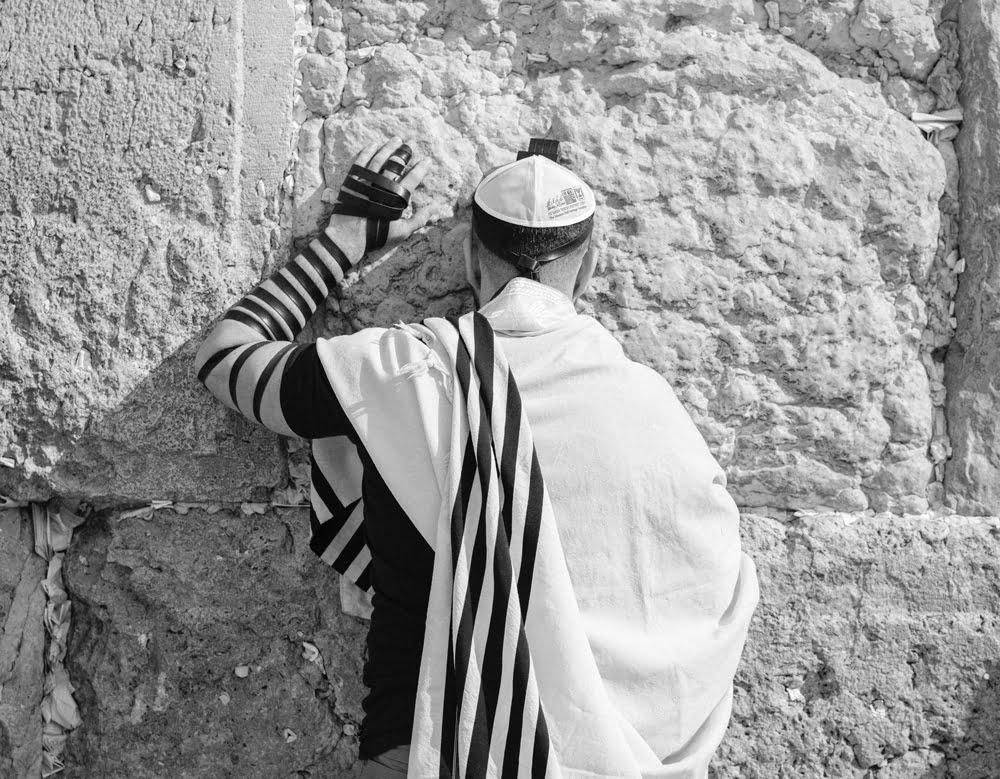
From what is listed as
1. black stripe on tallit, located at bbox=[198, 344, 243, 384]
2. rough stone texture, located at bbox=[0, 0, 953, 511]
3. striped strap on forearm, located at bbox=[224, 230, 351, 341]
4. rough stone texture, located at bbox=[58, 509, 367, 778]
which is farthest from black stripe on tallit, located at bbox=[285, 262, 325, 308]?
rough stone texture, located at bbox=[58, 509, 367, 778]

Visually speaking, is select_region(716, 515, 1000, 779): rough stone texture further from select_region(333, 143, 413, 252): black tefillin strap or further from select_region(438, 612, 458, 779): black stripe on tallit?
select_region(333, 143, 413, 252): black tefillin strap

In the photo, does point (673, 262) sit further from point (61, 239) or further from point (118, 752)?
point (118, 752)

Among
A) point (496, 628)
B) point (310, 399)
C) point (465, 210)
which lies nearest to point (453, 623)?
point (496, 628)

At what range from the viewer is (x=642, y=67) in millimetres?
2305

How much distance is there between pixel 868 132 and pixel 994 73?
343 mm

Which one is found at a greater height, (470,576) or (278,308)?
(278,308)

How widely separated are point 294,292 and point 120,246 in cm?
40

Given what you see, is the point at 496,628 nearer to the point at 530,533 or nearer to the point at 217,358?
the point at 530,533

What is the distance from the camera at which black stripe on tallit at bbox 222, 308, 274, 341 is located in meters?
2.01

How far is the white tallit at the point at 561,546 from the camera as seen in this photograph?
160 centimetres

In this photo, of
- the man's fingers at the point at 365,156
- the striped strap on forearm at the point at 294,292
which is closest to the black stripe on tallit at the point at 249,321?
the striped strap on forearm at the point at 294,292

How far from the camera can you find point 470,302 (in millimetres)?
2244

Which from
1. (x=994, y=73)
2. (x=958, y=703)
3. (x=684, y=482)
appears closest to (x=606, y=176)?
(x=684, y=482)

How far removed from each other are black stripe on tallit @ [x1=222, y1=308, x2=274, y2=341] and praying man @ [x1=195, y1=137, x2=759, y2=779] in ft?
0.15
